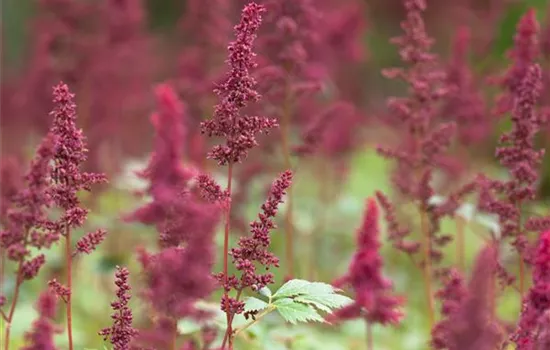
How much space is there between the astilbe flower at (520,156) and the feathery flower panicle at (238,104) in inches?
48.5

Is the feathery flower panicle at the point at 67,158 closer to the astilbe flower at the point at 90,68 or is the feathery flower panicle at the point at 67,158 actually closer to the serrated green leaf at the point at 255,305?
the serrated green leaf at the point at 255,305

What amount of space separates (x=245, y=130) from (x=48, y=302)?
830 mm

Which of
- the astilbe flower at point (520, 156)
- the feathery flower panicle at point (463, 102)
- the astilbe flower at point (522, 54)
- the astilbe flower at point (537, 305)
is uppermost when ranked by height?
the feathery flower panicle at point (463, 102)

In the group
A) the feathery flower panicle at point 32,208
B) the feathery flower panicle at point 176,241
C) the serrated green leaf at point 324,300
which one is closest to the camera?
the feathery flower panicle at point 176,241

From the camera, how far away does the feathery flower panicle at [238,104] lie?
3295 mm

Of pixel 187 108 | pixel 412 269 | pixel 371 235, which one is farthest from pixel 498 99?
pixel 412 269

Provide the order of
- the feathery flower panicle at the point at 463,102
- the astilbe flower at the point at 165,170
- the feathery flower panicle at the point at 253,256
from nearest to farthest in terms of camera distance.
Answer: the feathery flower panicle at the point at 253,256, the astilbe flower at the point at 165,170, the feathery flower panicle at the point at 463,102

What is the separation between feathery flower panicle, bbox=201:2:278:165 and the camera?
3295 mm

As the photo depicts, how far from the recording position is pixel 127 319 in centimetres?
328

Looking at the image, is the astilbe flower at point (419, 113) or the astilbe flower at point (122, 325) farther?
the astilbe flower at point (419, 113)

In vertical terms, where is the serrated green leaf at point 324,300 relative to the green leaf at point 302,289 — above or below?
below

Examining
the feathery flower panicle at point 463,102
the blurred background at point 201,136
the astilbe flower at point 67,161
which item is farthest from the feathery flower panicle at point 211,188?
the feathery flower panicle at point 463,102

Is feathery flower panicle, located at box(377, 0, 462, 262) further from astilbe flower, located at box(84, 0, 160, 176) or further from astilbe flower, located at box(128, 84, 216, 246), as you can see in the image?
astilbe flower, located at box(84, 0, 160, 176)

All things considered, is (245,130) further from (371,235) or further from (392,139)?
(392,139)
